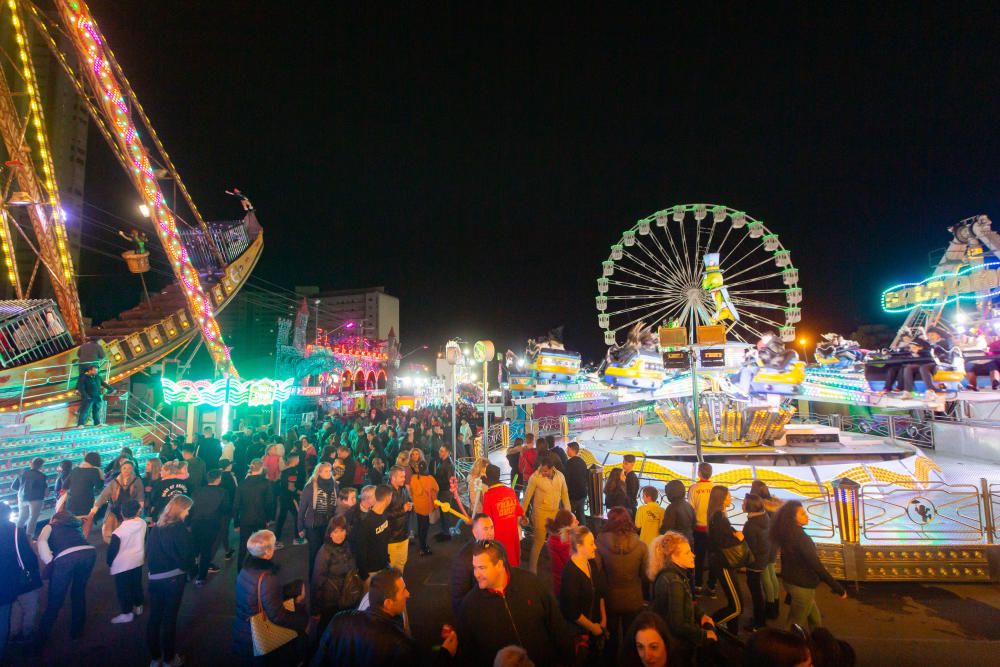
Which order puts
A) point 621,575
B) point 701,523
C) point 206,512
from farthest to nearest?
1. point 701,523
2. point 206,512
3. point 621,575

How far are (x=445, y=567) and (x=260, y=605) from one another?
402 centimetres

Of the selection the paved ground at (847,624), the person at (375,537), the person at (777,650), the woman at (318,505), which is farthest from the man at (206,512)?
the person at (777,650)

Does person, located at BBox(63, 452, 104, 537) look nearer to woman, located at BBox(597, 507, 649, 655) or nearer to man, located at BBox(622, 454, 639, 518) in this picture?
woman, located at BBox(597, 507, 649, 655)

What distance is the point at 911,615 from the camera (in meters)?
5.51

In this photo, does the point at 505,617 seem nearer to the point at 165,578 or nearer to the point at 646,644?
the point at 646,644

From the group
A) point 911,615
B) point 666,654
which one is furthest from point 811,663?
point 911,615

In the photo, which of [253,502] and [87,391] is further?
[87,391]

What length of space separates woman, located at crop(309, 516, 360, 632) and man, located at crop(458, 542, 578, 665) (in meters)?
1.61

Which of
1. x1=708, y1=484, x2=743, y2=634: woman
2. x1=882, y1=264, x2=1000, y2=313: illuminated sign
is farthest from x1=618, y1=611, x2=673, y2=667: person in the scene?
x1=882, y1=264, x2=1000, y2=313: illuminated sign

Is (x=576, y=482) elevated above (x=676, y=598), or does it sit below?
below

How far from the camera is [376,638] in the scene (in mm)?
2627

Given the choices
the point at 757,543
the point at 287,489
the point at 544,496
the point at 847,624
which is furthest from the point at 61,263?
the point at 847,624

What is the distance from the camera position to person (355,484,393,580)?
187 inches

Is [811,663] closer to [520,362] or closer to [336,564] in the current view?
[336,564]
